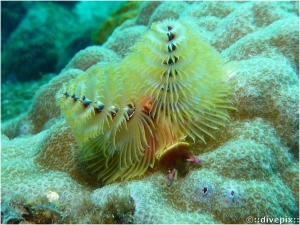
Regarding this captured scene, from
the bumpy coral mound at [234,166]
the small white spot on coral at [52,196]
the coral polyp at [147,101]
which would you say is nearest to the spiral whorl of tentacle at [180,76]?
the coral polyp at [147,101]

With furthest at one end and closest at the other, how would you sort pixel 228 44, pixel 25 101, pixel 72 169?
pixel 25 101, pixel 228 44, pixel 72 169

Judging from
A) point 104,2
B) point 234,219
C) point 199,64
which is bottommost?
point 104,2

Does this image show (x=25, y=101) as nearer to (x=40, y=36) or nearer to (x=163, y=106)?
(x=40, y=36)

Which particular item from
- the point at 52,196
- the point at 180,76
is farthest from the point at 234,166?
the point at 52,196

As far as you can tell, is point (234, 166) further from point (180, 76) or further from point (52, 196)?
point (52, 196)

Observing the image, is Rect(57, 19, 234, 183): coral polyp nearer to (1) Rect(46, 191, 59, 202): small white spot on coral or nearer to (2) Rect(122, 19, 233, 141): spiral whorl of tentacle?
(2) Rect(122, 19, 233, 141): spiral whorl of tentacle

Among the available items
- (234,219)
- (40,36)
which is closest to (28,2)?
(40,36)

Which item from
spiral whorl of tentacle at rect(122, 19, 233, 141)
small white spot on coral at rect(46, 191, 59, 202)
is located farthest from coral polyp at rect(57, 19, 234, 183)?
small white spot on coral at rect(46, 191, 59, 202)
